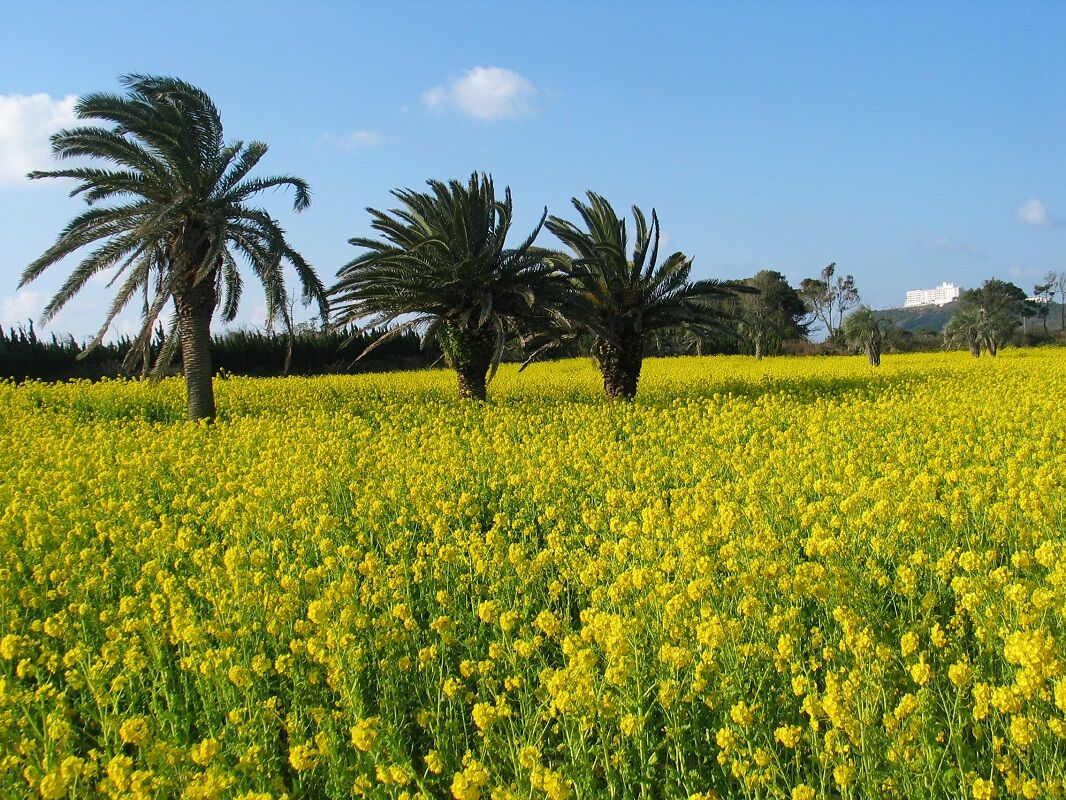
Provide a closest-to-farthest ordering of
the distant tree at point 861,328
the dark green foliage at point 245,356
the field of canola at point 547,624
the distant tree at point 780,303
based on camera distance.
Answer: the field of canola at point 547,624 < the dark green foliage at point 245,356 < the distant tree at point 861,328 < the distant tree at point 780,303

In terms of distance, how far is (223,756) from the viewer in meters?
3.14

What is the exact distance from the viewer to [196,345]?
1427cm

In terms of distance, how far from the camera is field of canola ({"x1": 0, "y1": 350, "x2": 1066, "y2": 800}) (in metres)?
2.96

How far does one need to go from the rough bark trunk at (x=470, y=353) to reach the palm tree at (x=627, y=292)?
4.65ft

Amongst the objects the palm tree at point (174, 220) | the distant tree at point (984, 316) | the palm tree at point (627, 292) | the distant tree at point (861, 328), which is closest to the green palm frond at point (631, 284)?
the palm tree at point (627, 292)

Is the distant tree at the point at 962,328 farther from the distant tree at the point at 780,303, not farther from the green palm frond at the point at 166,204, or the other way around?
the green palm frond at the point at 166,204

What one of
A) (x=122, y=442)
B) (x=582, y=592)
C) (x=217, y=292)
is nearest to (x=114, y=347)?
(x=217, y=292)

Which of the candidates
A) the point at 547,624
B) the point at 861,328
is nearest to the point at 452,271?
the point at 547,624

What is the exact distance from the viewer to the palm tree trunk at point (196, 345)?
1427cm

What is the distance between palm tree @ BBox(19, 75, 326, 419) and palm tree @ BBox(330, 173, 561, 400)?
1211 mm

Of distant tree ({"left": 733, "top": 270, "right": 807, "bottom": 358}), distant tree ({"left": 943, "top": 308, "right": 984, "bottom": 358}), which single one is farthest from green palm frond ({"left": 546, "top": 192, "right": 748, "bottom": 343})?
distant tree ({"left": 733, "top": 270, "right": 807, "bottom": 358})

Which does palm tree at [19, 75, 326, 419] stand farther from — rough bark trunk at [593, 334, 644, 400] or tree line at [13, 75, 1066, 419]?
rough bark trunk at [593, 334, 644, 400]

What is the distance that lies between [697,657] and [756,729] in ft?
1.56

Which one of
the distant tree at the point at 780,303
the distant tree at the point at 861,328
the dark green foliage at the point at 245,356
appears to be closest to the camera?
the dark green foliage at the point at 245,356
